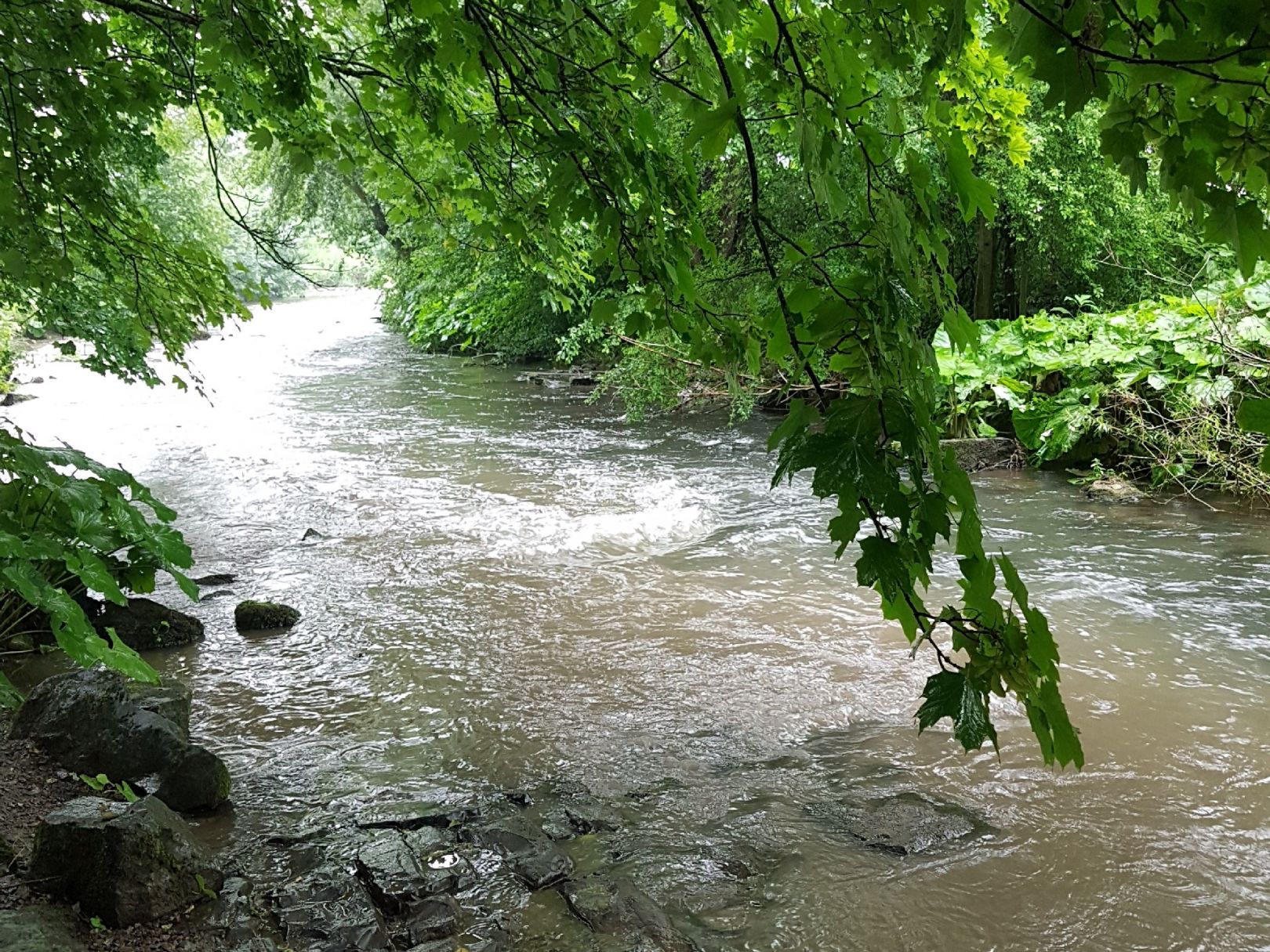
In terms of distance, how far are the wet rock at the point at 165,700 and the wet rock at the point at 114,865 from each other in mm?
1123

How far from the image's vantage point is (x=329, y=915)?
9.58ft

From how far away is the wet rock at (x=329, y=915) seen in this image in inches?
109

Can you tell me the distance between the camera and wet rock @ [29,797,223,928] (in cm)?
271

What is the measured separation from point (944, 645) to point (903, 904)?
105 inches

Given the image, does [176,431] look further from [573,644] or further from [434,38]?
[434,38]

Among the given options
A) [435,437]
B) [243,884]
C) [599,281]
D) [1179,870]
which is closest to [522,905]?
[243,884]

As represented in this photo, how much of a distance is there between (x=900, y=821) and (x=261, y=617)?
4.28 m

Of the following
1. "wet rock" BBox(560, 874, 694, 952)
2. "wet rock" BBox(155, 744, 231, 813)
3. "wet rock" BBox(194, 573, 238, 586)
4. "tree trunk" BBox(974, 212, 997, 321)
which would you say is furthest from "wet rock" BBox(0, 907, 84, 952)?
"tree trunk" BBox(974, 212, 997, 321)

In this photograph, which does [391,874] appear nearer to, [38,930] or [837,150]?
[38,930]

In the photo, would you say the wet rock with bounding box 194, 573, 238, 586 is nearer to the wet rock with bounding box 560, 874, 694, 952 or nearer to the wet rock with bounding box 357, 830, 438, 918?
the wet rock with bounding box 357, 830, 438, 918

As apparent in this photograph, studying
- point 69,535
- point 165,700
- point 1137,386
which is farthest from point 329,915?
point 1137,386

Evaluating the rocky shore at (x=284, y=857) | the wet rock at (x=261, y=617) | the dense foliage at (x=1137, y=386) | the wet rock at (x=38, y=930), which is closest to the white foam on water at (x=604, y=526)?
the wet rock at (x=261, y=617)

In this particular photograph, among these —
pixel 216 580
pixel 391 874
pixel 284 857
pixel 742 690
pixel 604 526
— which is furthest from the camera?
pixel 604 526

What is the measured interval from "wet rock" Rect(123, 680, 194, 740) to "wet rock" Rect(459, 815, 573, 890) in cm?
151
